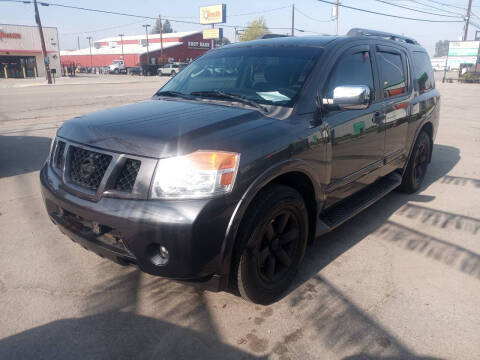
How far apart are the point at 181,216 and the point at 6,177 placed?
4561 millimetres

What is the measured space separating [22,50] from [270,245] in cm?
5525

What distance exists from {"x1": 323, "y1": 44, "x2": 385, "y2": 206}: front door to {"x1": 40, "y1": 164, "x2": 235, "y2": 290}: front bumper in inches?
50.8

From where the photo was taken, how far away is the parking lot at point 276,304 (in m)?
2.35

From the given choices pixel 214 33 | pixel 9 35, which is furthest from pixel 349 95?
pixel 214 33

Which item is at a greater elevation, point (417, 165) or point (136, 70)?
point (136, 70)

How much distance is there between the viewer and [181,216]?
2.09 meters

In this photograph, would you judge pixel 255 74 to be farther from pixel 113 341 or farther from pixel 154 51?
pixel 154 51

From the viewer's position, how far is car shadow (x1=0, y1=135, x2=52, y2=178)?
5918mm

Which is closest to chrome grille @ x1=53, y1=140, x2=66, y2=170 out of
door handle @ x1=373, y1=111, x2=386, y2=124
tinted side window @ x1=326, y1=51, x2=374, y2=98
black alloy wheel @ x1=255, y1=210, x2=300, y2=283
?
black alloy wheel @ x1=255, y1=210, x2=300, y2=283

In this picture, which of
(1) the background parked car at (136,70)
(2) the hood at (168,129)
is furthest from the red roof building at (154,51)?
(2) the hood at (168,129)

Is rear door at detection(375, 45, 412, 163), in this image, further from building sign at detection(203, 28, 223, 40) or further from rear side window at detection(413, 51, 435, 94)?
building sign at detection(203, 28, 223, 40)

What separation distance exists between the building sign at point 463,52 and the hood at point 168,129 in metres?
47.1

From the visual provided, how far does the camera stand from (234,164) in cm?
225

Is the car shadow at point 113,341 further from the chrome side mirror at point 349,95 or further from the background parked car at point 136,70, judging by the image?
the background parked car at point 136,70
